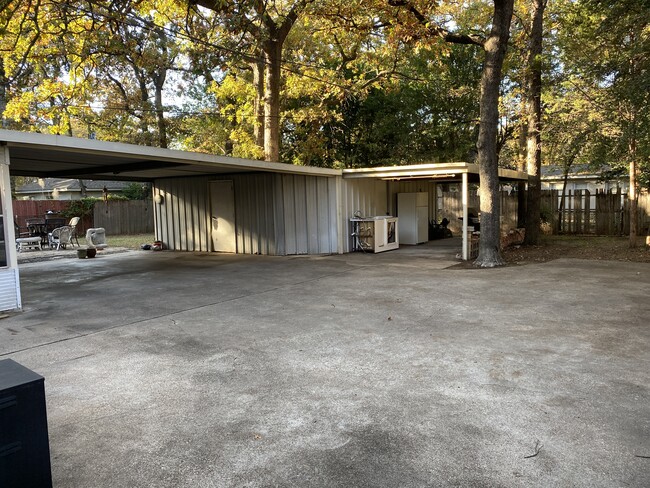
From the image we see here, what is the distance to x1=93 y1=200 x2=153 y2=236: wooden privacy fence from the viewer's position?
870 inches

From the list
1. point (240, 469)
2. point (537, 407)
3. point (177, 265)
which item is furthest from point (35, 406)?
point (177, 265)

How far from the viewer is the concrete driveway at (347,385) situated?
250 cm

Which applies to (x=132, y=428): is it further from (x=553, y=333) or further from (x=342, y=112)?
(x=342, y=112)

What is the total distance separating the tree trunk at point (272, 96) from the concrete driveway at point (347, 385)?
28.0ft

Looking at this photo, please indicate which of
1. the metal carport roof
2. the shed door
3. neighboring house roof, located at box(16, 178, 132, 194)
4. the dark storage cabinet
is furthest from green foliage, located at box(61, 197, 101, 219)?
the dark storage cabinet

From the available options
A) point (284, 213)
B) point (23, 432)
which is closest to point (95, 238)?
point (284, 213)

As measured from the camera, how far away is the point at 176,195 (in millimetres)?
15078

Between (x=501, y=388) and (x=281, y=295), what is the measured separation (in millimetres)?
4393

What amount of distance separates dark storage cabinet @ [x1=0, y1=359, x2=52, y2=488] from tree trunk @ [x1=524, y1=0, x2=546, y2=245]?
1281 centimetres

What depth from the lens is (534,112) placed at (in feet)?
41.3

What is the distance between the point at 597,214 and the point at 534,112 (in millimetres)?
6178

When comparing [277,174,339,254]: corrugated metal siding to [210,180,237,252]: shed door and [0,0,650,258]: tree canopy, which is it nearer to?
[210,180,237,252]: shed door

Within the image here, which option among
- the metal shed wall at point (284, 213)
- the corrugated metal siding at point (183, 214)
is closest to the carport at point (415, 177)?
the metal shed wall at point (284, 213)

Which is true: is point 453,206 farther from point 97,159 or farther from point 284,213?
point 97,159
